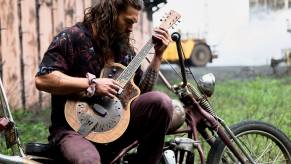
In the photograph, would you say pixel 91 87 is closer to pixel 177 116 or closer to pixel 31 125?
pixel 177 116

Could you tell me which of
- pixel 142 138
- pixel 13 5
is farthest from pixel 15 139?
pixel 13 5

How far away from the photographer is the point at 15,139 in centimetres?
360

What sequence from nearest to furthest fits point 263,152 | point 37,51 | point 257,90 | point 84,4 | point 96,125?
point 96,125
point 263,152
point 37,51
point 84,4
point 257,90

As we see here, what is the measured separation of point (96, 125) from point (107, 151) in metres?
0.21

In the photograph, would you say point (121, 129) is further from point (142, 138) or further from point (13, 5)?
point (13, 5)

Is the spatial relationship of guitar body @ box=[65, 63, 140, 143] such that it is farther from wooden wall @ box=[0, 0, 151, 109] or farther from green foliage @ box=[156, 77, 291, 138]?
wooden wall @ box=[0, 0, 151, 109]

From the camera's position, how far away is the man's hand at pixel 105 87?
3.64m

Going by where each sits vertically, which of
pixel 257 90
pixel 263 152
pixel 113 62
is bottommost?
pixel 257 90

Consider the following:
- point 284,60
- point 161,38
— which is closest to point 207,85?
point 161,38

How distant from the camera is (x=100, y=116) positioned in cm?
376

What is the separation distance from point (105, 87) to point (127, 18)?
0.41 meters

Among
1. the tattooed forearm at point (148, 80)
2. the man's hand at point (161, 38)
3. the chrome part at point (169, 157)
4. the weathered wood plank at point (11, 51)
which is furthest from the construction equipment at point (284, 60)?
the man's hand at point (161, 38)

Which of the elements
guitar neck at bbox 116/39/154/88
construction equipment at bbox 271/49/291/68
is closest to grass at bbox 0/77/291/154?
guitar neck at bbox 116/39/154/88

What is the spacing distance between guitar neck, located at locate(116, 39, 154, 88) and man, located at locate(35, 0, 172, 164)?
0.06 meters
